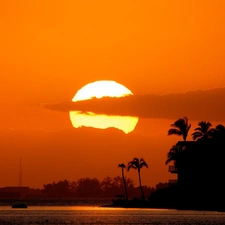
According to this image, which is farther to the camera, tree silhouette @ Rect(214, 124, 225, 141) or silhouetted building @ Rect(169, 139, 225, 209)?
tree silhouette @ Rect(214, 124, 225, 141)

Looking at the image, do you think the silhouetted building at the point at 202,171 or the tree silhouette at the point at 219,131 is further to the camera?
the tree silhouette at the point at 219,131

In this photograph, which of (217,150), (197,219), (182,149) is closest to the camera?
(197,219)

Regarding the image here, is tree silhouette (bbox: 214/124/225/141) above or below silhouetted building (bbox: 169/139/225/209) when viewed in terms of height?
above

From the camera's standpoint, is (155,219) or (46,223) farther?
(155,219)

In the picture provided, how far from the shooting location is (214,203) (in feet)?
627

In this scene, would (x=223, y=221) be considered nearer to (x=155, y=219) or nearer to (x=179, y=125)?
(x=155, y=219)

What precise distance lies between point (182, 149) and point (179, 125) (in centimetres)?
517

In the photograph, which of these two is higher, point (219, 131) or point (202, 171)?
point (219, 131)

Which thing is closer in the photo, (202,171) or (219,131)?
(202,171)

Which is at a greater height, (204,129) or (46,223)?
(204,129)

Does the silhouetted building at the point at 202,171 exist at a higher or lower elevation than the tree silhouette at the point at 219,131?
lower

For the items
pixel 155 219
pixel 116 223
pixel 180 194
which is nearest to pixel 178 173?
pixel 180 194

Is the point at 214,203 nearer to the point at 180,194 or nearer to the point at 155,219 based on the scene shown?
the point at 180,194

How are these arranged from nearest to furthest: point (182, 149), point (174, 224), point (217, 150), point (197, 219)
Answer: point (174, 224), point (197, 219), point (217, 150), point (182, 149)
